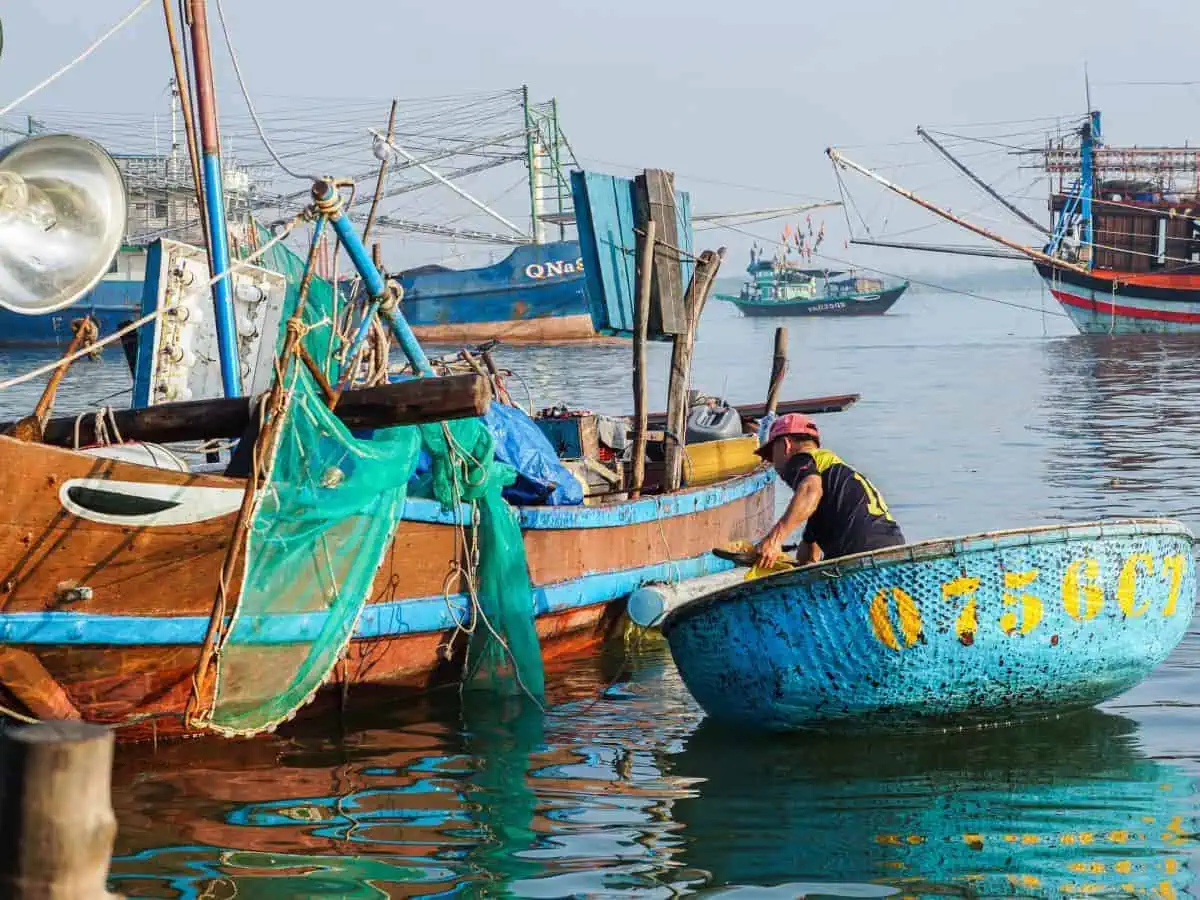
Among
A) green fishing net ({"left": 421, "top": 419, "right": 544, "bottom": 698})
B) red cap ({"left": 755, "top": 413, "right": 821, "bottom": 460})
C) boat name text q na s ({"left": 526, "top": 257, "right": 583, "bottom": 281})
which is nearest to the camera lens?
red cap ({"left": 755, "top": 413, "right": 821, "bottom": 460})

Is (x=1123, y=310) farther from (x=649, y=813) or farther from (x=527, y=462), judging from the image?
(x=649, y=813)

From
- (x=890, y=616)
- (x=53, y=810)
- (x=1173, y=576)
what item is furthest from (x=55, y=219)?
(x=1173, y=576)

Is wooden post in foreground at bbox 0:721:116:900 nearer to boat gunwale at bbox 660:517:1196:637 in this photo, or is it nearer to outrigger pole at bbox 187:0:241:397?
boat gunwale at bbox 660:517:1196:637

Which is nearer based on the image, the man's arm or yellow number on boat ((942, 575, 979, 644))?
yellow number on boat ((942, 575, 979, 644))

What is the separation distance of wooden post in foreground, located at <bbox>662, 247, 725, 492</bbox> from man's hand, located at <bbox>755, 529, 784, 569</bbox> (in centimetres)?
332

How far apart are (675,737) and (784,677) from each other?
0.82 m

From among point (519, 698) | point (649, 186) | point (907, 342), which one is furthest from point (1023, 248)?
point (519, 698)

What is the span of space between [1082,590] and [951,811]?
50.0 inches

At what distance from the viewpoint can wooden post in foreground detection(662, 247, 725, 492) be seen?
34.9ft

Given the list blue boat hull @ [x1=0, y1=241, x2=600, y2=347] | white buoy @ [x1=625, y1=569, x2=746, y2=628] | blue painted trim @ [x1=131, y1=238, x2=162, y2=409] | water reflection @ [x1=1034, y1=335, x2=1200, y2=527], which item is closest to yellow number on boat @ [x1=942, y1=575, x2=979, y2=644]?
white buoy @ [x1=625, y1=569, x2=746, y2=628]

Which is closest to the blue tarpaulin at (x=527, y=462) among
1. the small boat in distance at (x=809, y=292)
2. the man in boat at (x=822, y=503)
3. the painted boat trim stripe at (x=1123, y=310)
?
the man in boat at (x=822, y=503)

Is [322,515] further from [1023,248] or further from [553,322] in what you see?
[553,322]

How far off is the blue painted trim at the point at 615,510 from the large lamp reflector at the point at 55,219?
1880 millimetres

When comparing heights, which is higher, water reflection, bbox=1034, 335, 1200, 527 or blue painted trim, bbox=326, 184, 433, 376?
blue painted trim, bbox=326, 184, 433, 376
